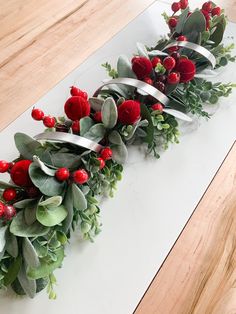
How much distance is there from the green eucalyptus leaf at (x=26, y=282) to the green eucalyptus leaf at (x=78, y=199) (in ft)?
0.40

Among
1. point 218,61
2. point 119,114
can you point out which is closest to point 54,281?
point 119,114

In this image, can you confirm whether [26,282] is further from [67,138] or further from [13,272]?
[67,138]

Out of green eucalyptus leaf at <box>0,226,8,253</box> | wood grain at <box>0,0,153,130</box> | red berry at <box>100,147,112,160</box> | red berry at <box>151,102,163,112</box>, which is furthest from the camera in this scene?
wood grain at <box>0,0,153,130</box>

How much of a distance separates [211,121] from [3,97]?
494 millimetres

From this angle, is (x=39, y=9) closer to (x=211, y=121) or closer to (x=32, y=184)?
(x=211, y=121)

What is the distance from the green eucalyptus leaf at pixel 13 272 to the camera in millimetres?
557

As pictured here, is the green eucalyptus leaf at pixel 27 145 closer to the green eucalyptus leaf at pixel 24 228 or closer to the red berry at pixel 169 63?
the green eucalyptus leaf at pixel 24 228

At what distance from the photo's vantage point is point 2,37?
1.04 metres

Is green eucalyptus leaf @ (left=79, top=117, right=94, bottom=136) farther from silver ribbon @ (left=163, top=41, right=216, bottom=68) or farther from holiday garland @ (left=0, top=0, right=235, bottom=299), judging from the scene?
silver ribbon @ (left=163, top=41, right=216, bottom=68)

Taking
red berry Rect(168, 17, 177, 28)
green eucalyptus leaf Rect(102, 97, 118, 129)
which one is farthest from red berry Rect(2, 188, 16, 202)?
red berry Rect(168, 17, 177, 28)

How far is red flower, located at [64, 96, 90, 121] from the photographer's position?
2.21 feet

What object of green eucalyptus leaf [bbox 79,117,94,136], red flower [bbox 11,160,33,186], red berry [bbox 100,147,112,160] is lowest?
red berry [bbox 100,147,112,160]

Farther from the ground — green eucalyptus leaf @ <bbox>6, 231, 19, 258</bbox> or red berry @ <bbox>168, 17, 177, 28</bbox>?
green eucalyptus leaf @ <bbox>6, 231, 19, 258</bbox>

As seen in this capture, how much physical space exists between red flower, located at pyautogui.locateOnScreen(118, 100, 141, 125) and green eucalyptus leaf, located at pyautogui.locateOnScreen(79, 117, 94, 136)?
59 mm
